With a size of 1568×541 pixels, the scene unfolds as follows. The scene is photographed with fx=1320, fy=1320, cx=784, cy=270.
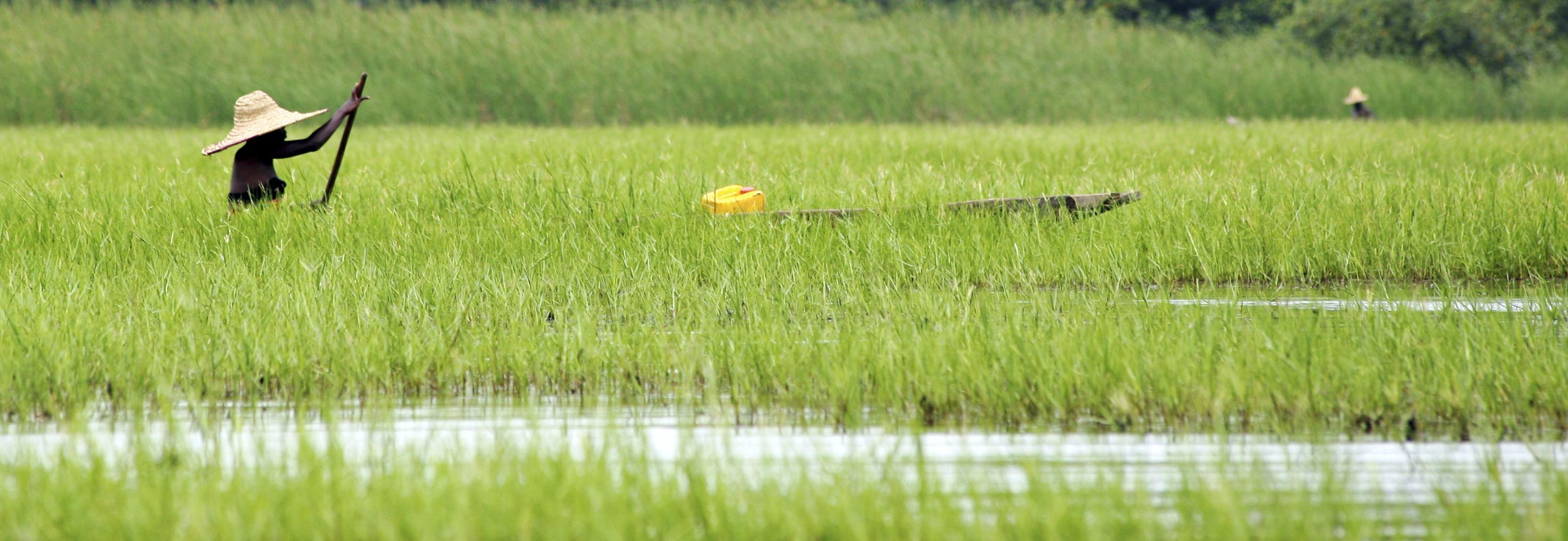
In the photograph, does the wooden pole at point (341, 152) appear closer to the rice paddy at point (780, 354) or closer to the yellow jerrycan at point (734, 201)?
the rice paddy at point (780, 354)

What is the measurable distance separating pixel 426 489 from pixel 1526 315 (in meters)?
3.35

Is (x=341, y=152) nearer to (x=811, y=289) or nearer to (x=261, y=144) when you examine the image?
(x=261, y=144)

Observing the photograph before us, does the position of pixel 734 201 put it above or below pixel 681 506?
above

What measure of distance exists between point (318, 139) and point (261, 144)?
55cm

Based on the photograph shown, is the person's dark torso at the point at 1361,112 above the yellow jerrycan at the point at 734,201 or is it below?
above

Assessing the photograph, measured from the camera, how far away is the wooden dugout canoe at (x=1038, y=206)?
20.6 feet

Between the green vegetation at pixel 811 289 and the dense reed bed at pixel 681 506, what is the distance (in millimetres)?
518

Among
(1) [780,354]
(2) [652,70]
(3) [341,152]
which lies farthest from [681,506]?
(2) [652,70]

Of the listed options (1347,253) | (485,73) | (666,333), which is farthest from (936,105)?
(666,333)

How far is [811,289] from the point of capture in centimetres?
519

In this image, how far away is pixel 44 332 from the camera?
13.1 feet

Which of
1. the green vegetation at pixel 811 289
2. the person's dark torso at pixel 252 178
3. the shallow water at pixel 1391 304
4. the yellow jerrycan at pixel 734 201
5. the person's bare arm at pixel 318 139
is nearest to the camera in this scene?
the green vegetation at pixel 811 289

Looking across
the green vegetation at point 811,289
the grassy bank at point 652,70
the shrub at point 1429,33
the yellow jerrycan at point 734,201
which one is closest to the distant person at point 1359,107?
the grassy bank at point 652,70

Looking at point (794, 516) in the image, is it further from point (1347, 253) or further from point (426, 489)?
point (1347, 253)
